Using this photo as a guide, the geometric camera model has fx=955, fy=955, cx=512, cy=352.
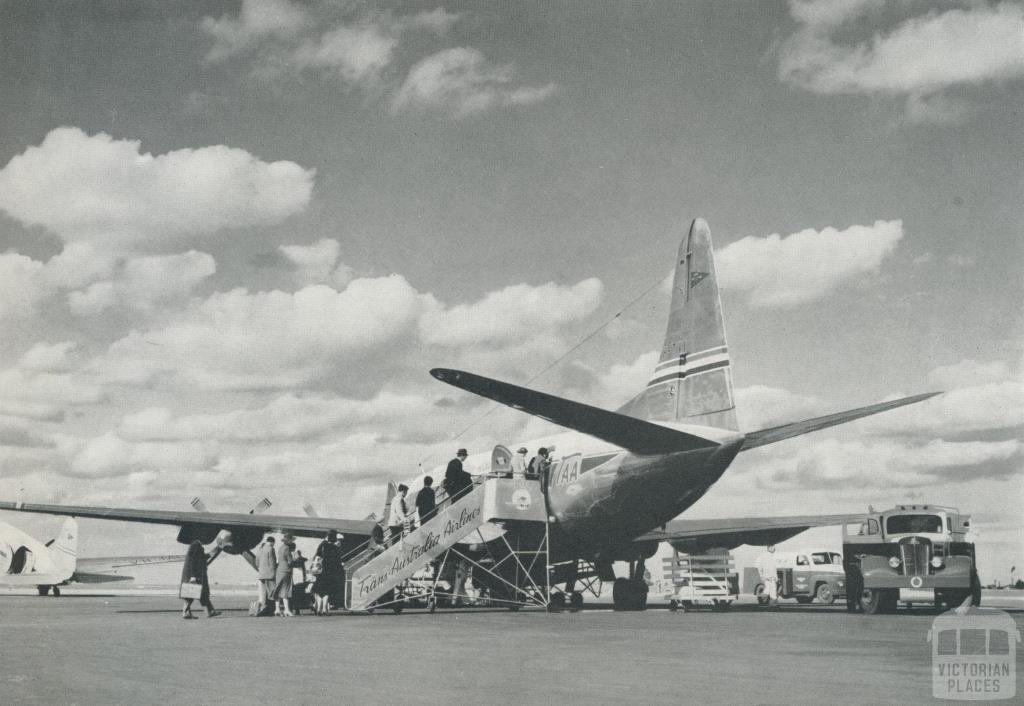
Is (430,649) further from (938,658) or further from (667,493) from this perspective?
(667,493)

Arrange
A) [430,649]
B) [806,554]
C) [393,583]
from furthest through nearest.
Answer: [806,554], [393,583], [430,649]

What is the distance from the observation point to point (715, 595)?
71.5 ft

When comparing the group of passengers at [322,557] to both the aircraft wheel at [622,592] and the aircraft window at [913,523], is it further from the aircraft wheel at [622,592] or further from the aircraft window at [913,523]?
the aircraft window at [913,523]

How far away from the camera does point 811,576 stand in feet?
99.1

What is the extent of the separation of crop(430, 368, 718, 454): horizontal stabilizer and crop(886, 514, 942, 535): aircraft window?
593 centimetres

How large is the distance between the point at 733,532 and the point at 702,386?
6.61 metres

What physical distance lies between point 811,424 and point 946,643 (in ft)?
15.5

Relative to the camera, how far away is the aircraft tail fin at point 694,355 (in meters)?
18.8

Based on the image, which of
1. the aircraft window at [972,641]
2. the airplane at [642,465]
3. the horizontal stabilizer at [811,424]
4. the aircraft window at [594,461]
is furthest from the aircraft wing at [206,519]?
the aircraft window at [972,641]

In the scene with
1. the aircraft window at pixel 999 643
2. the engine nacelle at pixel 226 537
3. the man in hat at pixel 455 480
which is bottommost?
the aircraft window at pixel 999 643

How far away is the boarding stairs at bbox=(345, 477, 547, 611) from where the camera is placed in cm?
1970

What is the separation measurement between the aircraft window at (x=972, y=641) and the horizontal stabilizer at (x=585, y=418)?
5.11 meters

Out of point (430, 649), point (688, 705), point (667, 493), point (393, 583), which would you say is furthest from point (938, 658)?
point (393, 583)

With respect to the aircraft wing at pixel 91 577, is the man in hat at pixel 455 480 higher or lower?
higher
